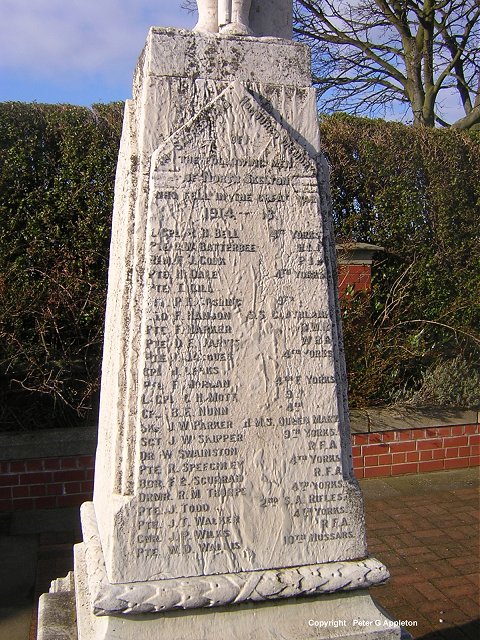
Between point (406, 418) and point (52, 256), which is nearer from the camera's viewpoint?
point (52, 256)

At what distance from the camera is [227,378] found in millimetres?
2090

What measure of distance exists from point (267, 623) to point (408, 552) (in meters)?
2.56

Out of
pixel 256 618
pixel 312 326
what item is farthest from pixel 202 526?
pixel 312 326

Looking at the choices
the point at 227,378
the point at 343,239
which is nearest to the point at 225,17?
the point at 227,378

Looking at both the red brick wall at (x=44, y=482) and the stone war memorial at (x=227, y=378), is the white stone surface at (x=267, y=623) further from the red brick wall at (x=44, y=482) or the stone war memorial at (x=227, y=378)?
the red brick wall at (x=44, y=482)

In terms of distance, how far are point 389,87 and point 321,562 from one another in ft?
46.5

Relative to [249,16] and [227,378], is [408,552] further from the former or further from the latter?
[249,16]

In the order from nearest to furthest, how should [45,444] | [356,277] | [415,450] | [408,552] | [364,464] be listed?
[408,552]
[45,444]
[364,464]
[415,450]
[356,277]

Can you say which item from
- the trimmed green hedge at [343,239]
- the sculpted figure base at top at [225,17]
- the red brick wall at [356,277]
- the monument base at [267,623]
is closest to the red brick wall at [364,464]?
the trimmed green hedge at [343,239]

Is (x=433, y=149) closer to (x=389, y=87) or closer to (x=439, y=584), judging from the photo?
(x=439, y=584)

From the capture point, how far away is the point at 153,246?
2.06m

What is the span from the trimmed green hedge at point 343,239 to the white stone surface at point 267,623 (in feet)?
10.5

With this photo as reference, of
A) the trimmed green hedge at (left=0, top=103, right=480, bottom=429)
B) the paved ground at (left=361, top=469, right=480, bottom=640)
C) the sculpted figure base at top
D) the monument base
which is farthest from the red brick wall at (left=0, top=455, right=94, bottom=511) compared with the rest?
the sculpted figure base at top

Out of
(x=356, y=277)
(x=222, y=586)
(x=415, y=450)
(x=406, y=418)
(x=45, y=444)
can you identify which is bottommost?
(x=222, y=586)
